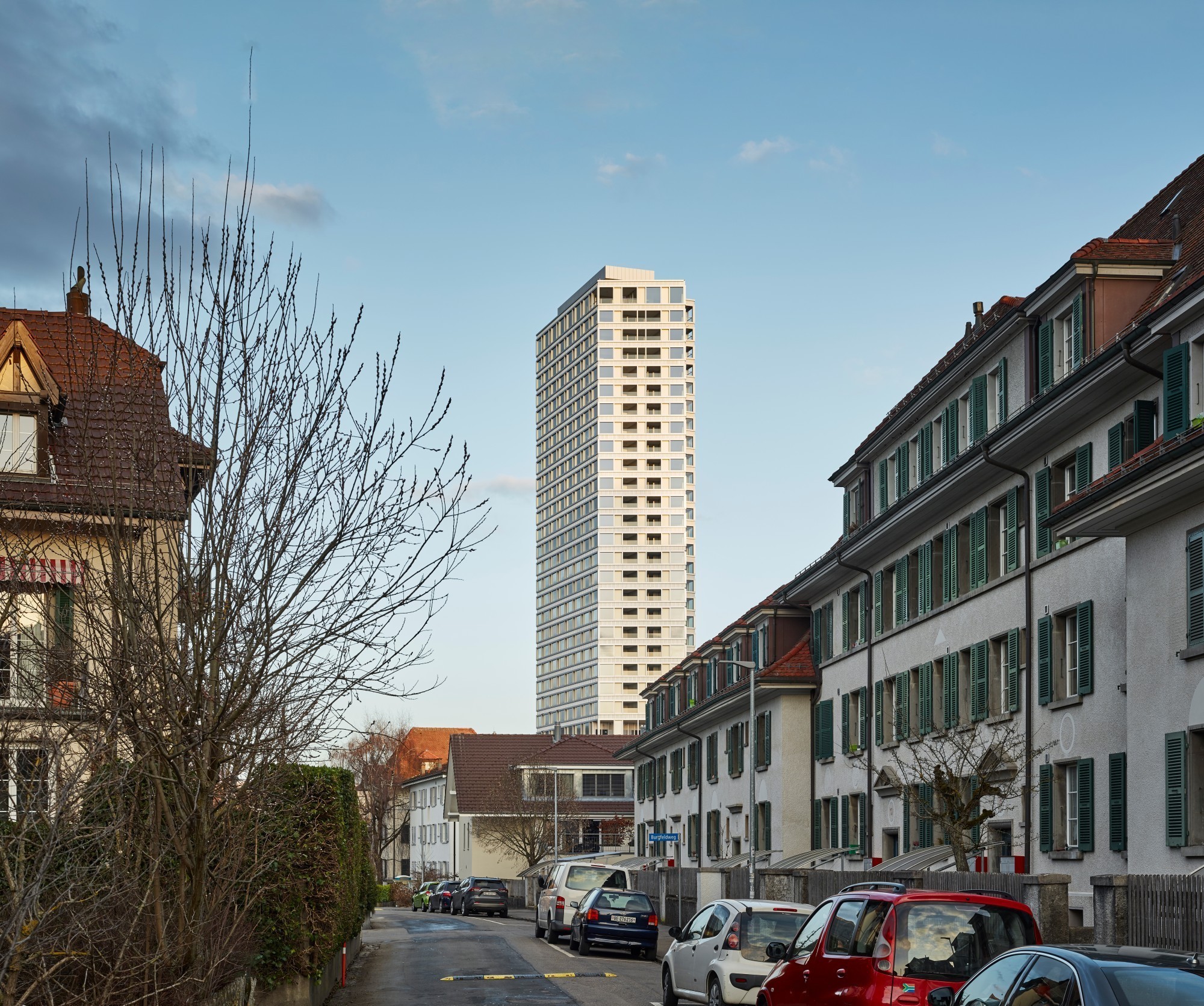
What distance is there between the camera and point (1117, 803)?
25.0 m

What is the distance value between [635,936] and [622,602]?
159040mm

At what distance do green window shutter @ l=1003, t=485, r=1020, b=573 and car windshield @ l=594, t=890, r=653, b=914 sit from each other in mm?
10730

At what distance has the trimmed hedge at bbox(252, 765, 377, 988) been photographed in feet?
59.1

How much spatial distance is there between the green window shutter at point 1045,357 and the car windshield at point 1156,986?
71.4ft

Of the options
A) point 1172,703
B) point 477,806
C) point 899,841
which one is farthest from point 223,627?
point 477,806

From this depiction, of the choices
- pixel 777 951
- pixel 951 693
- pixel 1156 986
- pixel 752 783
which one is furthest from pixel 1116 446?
pixel 752 783

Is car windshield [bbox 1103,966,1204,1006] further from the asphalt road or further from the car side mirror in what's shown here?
the asphalt road

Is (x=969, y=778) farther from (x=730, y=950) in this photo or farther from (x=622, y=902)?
(x=730, y=950)

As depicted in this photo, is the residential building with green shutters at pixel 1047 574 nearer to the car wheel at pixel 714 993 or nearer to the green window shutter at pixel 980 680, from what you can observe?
the green window shutter at pixel 980 680

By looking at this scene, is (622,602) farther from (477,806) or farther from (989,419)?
(989,419)

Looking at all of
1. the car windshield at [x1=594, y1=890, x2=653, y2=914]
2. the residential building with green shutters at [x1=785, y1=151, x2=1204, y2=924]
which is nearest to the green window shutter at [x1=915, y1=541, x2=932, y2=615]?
the residential building with green shutters at [x1=785, y1=151, x2=1204, y2=924]

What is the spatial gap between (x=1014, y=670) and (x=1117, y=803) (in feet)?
16.5

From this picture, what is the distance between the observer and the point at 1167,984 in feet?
26.1

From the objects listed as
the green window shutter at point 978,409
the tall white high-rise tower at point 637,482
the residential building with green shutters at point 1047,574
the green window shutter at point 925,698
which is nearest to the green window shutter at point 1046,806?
the residential building with green shutters at point 1047,574
